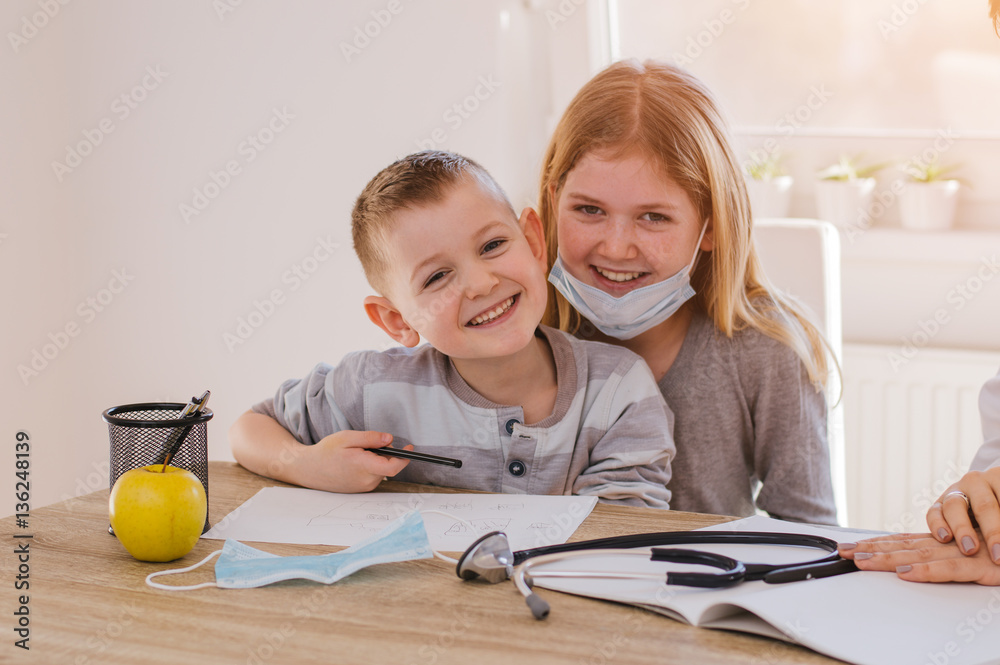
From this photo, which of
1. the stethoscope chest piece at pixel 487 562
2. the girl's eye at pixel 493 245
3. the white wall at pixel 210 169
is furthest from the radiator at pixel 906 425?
the stethoscope chest piece at pixel 487 562

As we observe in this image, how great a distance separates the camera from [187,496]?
0.80m

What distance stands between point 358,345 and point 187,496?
5.21ft

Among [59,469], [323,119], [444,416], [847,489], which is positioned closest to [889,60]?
[847,489]

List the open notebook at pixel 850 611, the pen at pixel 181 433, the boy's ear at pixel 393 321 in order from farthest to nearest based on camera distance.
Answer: the boy's ear at pixel 393 321 → the pen at pixel 181 433 → the open notebook at pixel 850 611

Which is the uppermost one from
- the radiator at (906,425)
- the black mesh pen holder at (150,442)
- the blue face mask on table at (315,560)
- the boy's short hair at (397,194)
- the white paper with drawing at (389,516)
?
the boy's short hair at (397,194)

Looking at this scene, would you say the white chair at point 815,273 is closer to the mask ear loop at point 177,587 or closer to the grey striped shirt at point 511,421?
the grey striped shirt at point 511,421

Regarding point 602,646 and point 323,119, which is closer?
point 602,646

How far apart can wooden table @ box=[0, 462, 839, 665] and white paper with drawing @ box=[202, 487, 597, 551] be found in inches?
3.3

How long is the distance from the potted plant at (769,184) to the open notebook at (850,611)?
5.25ft

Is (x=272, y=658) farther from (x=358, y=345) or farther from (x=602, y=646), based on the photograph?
(x=358, y=345)

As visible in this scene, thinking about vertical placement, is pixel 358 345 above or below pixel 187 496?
below

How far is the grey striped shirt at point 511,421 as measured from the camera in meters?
1.07

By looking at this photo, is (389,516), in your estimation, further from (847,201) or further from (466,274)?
(847,201)

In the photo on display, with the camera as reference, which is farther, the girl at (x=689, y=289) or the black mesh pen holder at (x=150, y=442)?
the girl at (x=689, y=289)
